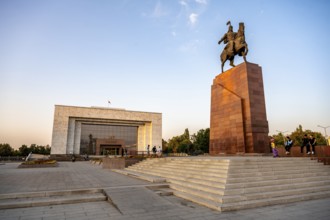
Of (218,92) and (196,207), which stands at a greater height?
(218,92)

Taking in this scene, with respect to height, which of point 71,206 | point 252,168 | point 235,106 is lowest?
point 71,206

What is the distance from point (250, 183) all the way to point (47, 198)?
6.88 metres

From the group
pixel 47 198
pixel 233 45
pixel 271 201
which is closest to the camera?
pixel 271 201

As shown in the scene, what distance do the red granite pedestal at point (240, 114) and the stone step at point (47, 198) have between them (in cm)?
1070

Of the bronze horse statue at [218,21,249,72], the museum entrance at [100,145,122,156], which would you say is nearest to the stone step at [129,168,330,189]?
the bronze horse statue at [218,21,249,72]

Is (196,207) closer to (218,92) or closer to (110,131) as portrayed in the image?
(218,92)

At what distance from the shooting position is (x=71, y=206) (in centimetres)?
638

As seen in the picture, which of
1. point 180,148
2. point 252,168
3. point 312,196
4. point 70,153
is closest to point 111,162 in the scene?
point 252,168

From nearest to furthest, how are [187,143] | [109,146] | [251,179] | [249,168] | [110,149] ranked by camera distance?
[251,179] → [249,168] → [109,146] → [110,149] → [187,143]

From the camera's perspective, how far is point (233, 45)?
1770 centimetres

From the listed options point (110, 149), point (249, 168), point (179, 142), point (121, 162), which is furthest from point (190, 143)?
point (249, 168)

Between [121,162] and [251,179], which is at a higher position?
[251,179]

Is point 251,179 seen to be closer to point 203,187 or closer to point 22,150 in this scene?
point 203,187

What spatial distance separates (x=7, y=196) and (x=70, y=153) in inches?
1645
